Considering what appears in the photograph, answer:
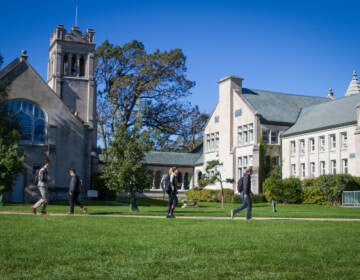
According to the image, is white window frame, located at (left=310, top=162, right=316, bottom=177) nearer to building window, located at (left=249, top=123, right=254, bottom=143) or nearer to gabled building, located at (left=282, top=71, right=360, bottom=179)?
gabled building, located at (left=282, top=71, right=360, bottom=179)

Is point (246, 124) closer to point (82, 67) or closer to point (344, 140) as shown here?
point (344, 140)

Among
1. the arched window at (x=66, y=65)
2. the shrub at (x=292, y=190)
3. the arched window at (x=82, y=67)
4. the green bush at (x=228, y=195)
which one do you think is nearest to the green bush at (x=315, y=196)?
the shrub at (x=292, y=190)

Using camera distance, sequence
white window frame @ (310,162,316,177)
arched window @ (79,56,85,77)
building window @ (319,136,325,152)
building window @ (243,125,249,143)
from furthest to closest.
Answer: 1. building window @ (243,125,249,143)
2. arched window @ (79,56,85,77)
3. white window frame @ (310,162,316,177)
4. building window @ (319,136,325,152)

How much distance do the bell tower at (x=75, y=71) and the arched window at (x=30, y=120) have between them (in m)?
7.40

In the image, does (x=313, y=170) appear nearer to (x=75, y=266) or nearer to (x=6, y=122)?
(x=6, y=122)

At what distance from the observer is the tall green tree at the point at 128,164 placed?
2505 centimetres

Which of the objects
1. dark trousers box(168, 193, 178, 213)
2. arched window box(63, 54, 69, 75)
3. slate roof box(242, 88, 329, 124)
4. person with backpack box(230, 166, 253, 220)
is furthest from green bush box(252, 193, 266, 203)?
person with backpack box(230, 166, 253, 220)

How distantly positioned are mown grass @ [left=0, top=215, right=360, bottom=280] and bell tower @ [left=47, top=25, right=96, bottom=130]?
3715 centimetres

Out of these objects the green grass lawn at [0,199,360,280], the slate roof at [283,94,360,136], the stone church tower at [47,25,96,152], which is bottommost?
the green grass lawn at [0,199,360,280]

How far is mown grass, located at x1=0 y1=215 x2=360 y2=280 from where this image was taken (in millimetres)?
6840

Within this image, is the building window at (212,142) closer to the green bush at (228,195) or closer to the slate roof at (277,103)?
the slate roof at (277,103)

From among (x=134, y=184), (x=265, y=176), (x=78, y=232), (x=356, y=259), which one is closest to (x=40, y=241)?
(x=78, y=232)

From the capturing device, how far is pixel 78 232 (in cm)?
1173

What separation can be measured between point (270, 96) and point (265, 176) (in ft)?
34.7
